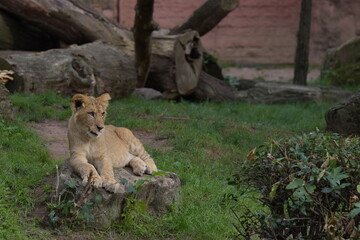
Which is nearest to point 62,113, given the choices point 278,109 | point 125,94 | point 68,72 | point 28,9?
point 68,72

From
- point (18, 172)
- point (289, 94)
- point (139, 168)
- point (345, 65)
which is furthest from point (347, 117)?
point (345, 65)

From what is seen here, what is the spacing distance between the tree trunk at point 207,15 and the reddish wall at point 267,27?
7.15 meters

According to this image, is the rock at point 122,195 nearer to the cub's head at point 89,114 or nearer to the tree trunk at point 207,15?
the cub's head at point 89,114

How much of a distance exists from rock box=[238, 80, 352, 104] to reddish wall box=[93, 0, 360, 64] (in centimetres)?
708

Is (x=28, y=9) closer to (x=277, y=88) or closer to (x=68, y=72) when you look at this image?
(x=68, y=72)

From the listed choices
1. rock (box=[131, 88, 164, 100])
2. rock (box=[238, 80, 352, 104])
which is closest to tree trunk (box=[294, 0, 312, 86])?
rock (box=[238, 80, 352, 104])

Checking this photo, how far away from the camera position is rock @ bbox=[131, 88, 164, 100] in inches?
472

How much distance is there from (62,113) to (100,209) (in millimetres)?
3970

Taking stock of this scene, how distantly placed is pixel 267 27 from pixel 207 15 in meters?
8.22

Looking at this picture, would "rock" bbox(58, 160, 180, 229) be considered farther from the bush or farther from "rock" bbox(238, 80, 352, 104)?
"rock" bbox(238, 80, 352, 104)

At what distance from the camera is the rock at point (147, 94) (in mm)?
11992

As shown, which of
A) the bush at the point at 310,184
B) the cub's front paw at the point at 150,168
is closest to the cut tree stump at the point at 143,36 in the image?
the cub's front paw at the point at 150,168

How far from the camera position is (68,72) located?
34.0 feet

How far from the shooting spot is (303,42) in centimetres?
1377
